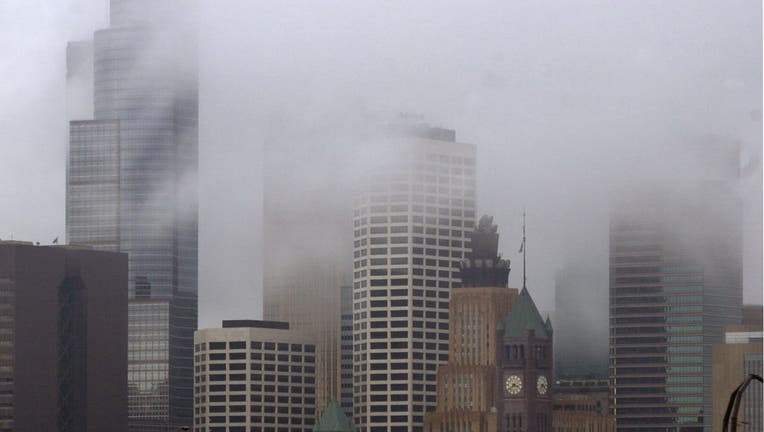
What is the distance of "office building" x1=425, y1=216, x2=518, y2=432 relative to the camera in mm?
112125

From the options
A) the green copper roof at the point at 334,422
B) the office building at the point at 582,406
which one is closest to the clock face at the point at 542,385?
the office building at the point at 582,406

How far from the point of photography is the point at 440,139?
126 m

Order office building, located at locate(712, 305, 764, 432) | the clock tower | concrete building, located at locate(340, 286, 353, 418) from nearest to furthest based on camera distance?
office building, located at locate(712, 305, 764, 432), the clock tower, concrete building, located at locate(340, 286, 353, 418)

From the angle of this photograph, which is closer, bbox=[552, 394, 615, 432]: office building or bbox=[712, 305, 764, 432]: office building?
bbox=[712, 305, 764, 432]: office building

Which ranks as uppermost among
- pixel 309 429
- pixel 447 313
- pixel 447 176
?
pixel 447 176

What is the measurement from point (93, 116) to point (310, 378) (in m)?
38.8

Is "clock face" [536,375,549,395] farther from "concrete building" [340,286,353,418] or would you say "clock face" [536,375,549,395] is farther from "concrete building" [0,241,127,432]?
"concrete building" [0,241,127,432]

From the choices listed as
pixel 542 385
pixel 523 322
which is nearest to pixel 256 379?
pixel 523 322

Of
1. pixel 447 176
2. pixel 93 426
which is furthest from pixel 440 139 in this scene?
pixel 93 426

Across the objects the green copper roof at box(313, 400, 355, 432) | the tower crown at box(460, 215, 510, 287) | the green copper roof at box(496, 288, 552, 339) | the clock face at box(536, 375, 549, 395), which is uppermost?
the tower crown at box(460, 215, 510, 287)

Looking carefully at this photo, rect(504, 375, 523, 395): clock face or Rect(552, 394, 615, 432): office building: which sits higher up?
Rect(504, 375, 523, 395): clock face

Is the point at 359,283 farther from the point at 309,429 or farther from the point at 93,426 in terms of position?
the point at 93,426

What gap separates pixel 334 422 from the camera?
4461 inches

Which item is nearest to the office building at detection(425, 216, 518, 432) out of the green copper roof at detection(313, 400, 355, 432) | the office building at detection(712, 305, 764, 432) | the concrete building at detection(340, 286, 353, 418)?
the green copper roof at detection(313, 400, 355, 432)
